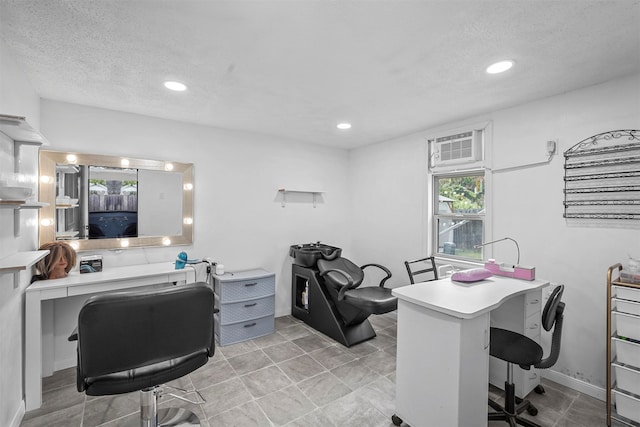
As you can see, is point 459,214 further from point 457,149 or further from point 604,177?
point 604,177

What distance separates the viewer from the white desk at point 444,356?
1667mm

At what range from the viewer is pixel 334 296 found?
342cm

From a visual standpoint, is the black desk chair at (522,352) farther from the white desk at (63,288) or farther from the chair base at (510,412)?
the white desk at (63,288)

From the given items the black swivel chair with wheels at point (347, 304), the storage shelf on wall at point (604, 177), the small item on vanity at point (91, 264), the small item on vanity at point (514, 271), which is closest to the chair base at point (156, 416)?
the small item on vanity at point (91, 264)

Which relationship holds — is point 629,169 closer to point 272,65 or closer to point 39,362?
point 272,65

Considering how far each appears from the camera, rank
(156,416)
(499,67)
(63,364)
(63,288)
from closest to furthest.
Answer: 1. (156,416)
2. (499,67)
3. (63,288)
4. (63,364)

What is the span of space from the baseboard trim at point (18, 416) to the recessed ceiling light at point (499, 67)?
13.2 ft

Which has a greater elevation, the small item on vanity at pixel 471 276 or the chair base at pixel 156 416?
the small item on vanity at pixel 471 276

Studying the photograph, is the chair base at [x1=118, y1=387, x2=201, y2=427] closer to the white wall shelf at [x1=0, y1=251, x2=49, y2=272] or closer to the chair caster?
the white wall shelf at [x1=0, y1=251, x2=49, y2=272]

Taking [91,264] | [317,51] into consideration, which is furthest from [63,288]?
[317,51]

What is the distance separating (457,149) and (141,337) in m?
3.36

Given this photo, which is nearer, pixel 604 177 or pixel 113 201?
pixel 604 177

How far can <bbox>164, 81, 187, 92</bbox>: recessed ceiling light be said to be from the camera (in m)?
2.38

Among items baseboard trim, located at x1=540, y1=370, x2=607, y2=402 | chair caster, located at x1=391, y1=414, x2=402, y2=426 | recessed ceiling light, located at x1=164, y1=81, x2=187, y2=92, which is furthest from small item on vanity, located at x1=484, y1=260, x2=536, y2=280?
recessed ceiling light, located at x1=164, y1=81, x2=187, y2=92
